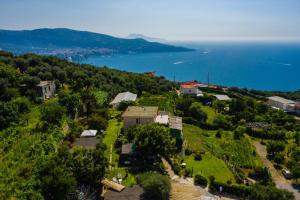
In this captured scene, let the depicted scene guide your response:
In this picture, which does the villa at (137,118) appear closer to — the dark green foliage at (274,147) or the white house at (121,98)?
the white house at (121,98)

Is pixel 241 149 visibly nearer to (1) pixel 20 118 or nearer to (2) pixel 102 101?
A: (2) pixel 102 101

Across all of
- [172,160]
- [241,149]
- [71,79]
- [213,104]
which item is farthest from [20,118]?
[213,104]

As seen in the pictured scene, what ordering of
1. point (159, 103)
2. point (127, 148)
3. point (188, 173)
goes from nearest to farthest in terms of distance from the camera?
point (188, 173) → point (127, 148) → point (159, 103)

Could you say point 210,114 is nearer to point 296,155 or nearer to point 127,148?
point 296,155

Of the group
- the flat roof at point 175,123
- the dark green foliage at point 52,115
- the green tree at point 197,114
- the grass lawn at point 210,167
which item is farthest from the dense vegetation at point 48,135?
the green tree at point 197,114

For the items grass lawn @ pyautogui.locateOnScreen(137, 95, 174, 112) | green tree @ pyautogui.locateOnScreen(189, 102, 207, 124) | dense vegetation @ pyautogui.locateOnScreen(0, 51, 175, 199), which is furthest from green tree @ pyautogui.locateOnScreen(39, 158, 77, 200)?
green tree @ pyautogui.locateOnScreen(189, 102, 207, 124)

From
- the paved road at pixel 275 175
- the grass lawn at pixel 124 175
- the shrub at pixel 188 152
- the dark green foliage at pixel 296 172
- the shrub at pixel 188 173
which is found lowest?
the paved road at pixel 275 175

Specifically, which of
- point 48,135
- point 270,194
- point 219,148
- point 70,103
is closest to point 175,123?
point 219,148
